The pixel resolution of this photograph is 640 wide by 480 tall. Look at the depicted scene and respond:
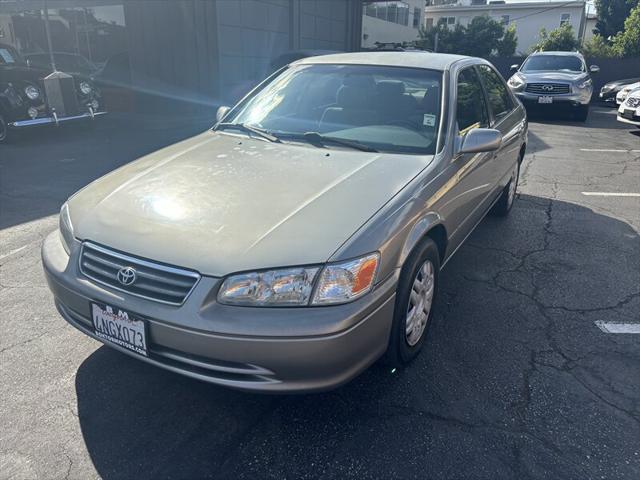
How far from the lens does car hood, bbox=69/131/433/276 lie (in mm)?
2170

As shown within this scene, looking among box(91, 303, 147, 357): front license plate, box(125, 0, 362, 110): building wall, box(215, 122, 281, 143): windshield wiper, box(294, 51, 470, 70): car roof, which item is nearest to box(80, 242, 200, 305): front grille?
box(91, 303, 147, 357): front license plate

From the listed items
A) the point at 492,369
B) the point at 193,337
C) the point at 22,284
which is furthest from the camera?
the point at 22,284

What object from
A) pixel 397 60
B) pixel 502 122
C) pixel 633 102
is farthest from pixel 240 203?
pixel 633 102

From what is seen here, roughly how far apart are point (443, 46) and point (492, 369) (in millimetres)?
34820

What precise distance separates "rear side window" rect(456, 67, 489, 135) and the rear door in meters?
0.17

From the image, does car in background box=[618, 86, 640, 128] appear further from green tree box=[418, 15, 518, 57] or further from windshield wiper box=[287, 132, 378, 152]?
green tree box=[418, 15, 518, 57]

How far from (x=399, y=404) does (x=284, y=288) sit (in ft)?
3.08

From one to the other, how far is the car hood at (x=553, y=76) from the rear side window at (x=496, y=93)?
850 cm

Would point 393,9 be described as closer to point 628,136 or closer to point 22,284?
point 628,136

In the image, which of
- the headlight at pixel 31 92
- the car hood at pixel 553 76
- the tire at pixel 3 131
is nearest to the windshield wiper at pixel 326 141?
the tire at pixel 3 131

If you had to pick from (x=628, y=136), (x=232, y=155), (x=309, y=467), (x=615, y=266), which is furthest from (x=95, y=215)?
(x=628, y=136)

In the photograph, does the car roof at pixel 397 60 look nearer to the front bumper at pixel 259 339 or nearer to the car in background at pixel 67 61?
the front bumper at pixel 259 339

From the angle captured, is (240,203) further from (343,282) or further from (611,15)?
(611,15)

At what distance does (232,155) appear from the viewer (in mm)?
3143
